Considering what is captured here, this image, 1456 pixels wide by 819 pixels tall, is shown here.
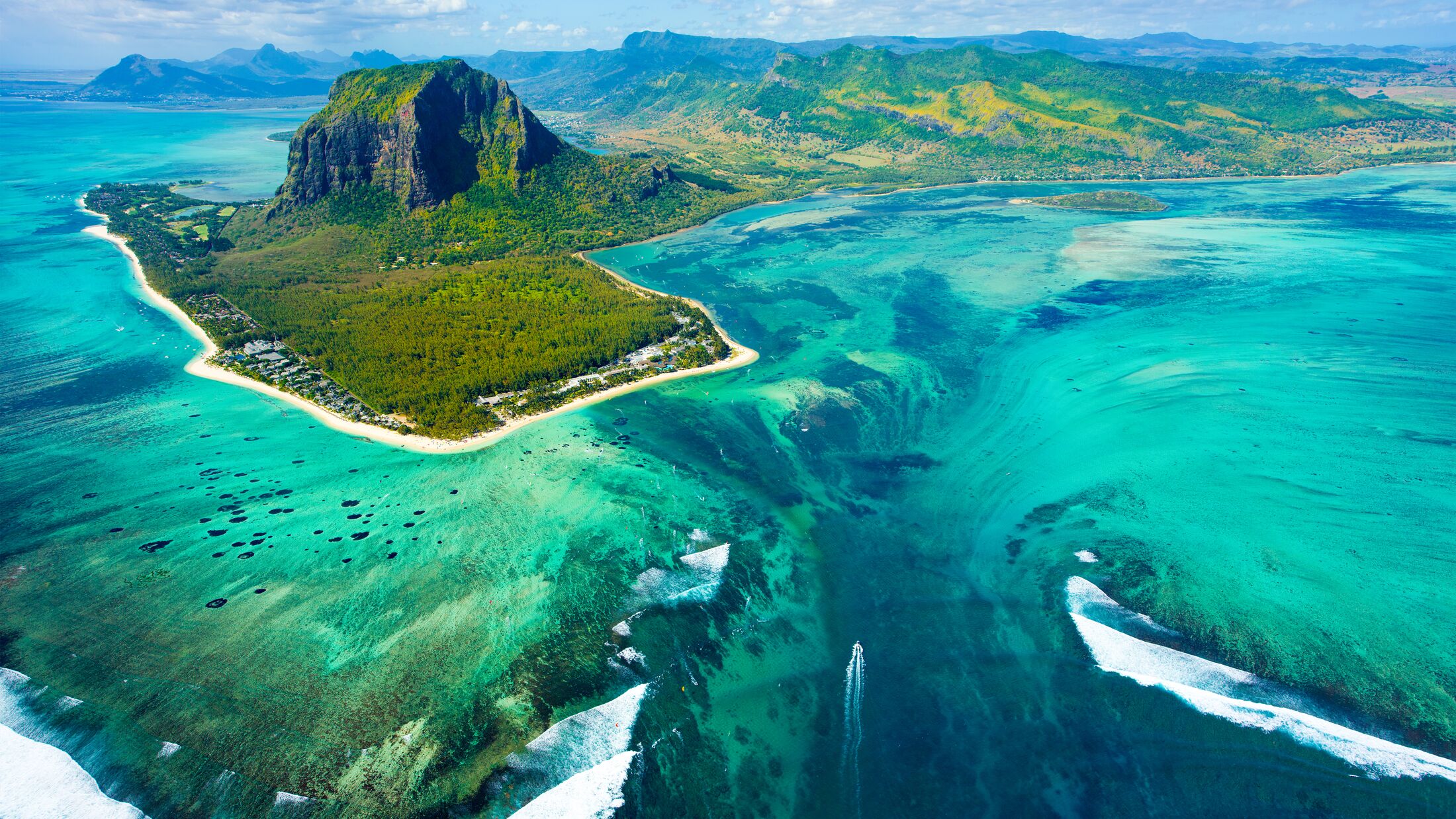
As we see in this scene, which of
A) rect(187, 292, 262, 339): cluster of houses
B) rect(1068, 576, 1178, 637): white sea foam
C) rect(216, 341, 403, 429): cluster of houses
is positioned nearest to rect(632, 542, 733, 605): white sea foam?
rect(1068, 576, 1178, 637): white sea foam

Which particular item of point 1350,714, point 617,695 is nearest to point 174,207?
point 617,695

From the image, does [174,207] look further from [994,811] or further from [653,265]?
[994,811]

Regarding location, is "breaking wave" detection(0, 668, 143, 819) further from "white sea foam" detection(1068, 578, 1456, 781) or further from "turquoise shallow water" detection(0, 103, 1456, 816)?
"white sea foam" detection(1068, 578, 1456, 781)

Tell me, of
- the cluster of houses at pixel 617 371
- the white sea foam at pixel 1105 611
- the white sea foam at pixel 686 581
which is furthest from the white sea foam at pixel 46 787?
the white sea foam at pixel 1105 611

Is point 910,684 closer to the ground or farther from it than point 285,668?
farther from it

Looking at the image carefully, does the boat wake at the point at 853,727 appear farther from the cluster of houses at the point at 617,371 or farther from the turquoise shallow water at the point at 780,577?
the cluster of houses at the point at 617,371

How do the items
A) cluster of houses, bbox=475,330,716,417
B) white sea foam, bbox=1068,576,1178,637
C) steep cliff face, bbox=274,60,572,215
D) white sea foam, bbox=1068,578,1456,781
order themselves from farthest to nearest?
steep cliff face, bbox=274,60,572,215 < cluster of houses, bbox=475,330,716,417 < white sea foam, bbox=1068,576,1178,637 < white sea foam, bbox=1068,578,1456,781
